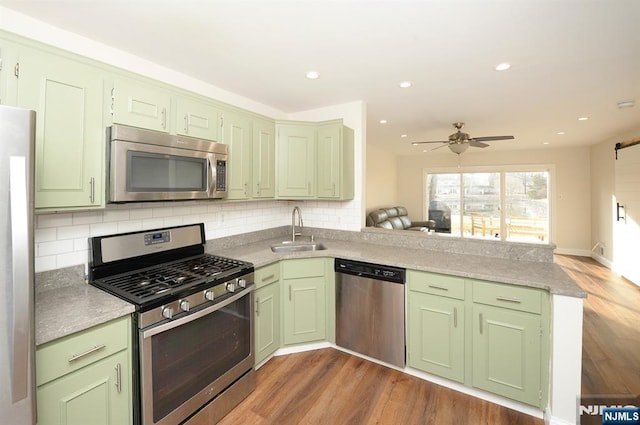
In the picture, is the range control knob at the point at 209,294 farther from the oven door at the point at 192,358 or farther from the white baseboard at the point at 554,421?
the white baseboard at the point at 554,421

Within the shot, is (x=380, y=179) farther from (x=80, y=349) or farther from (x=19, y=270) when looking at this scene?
(x=19, y=270)

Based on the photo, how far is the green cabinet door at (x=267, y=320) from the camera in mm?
2307

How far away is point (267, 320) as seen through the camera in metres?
2.40

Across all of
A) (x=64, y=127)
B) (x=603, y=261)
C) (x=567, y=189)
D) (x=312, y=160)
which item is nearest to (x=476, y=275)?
(x=312, y=160)

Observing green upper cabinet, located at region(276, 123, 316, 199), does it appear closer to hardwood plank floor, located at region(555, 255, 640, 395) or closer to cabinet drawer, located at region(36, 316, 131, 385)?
cabinet drawer, located at region(36, 316, 131, 385)

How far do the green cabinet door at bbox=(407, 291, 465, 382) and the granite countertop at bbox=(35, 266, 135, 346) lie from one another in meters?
1.93

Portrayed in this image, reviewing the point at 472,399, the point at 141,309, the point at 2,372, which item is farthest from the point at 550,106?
the point at 2,372

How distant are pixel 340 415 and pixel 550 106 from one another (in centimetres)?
410

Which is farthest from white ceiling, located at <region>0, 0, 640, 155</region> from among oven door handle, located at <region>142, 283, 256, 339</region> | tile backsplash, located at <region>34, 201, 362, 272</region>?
oven door handle, located at <region>142, 283, 256, 339</region>

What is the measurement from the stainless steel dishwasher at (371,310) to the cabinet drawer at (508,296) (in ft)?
1.78

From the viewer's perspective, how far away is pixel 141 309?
1.45 metres

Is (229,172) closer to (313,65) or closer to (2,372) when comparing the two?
(313,65)

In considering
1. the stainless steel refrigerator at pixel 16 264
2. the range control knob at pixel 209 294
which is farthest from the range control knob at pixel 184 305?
the stainless steel refrigerator at pixel 16 264

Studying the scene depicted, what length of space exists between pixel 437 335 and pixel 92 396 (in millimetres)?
2148
